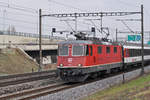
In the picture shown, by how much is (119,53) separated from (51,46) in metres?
26.9

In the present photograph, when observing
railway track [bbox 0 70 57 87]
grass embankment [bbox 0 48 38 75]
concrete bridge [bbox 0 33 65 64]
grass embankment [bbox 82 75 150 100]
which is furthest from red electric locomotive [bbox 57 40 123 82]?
concrete bridge [bbox 0 33 65 64]

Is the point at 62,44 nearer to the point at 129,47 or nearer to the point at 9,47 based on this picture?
the point at 129,47

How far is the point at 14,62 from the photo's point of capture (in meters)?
36.8

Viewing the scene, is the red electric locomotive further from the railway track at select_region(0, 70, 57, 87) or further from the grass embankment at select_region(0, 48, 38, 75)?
the grass embankment at select_region(0, 48, 38, 75)

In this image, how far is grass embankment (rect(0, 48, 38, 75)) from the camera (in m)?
33.4

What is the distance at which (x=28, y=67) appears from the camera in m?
37.0

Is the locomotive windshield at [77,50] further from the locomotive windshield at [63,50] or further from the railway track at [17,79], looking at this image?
the railway track at [17,79]

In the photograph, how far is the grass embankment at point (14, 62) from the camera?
110ft

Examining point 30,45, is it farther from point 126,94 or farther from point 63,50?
point 126,94

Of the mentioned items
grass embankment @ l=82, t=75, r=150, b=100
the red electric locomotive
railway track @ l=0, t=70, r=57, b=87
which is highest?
the red electric locomotive

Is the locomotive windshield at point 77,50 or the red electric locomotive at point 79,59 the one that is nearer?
the red electric locomotive at point 79,59

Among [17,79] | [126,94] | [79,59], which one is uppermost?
[79,59]

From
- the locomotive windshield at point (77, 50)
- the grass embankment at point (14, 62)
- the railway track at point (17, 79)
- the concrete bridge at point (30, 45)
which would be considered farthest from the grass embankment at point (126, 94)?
the concrete bridge at point (30, 45)

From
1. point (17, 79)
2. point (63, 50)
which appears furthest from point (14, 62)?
point (63, 50)
